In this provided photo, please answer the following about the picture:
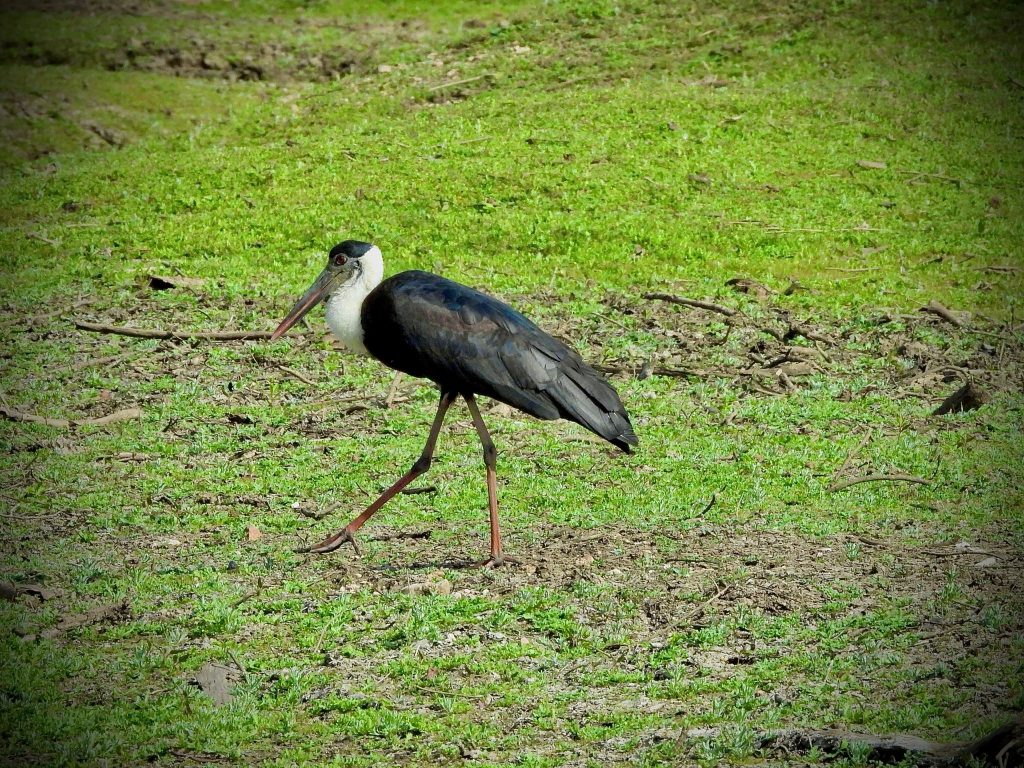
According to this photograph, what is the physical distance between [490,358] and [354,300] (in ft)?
2.89

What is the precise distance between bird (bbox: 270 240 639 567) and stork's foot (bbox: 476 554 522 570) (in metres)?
0.02

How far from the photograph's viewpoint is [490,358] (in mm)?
6867

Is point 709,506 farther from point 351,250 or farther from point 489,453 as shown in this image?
point 351,250

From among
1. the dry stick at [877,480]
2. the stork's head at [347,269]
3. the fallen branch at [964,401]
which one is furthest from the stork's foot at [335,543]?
the fallen branch at [964,401]

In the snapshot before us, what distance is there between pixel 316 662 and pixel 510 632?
2.80 ft

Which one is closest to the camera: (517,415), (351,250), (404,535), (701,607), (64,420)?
(701,607)

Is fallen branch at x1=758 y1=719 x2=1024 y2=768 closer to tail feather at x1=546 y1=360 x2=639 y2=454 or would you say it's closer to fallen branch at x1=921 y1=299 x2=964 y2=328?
tail feather at x1=546 y1=360 x2=639 y2=454

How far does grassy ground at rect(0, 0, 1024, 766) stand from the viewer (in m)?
5.36

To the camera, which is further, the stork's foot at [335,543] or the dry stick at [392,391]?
the dry stick at [392,391]

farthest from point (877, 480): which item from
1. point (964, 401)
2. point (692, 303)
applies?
point (692, 303)

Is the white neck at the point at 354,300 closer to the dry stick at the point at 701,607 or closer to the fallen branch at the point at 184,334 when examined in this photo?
the dry stick at the point at 701,607

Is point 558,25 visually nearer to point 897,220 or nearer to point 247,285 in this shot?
point 897,220

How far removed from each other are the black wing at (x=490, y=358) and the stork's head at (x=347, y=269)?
1.10ft

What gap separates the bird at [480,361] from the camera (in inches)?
269
